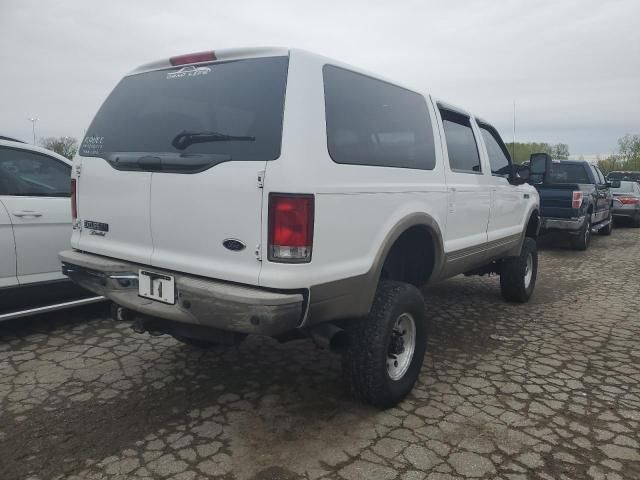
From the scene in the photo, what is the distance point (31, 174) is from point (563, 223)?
27.8 feet

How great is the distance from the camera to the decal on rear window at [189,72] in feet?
9.12

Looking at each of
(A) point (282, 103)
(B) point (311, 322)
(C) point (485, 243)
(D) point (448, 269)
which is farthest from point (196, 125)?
(C) point (485, 243)

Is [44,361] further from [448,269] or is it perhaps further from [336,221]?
[448,269]

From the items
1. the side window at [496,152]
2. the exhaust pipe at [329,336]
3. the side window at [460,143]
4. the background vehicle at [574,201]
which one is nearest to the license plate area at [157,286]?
the exhaust pipe at [329,336]

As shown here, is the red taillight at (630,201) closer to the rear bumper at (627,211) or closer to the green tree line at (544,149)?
the rear bumper at (627,211)

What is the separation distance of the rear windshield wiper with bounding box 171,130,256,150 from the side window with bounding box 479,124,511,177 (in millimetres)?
2898

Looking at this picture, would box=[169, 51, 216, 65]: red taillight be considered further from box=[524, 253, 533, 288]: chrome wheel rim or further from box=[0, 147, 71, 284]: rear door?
box=[524, 253, 533, 288]: chrome wheel rim

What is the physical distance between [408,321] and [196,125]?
1747mm

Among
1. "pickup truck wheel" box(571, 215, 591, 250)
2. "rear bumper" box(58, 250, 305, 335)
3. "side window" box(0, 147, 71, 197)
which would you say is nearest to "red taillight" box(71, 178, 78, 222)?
"rear bumper" box(58, 250, 305, 335)

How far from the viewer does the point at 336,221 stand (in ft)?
8.05

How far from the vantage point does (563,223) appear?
9.13m

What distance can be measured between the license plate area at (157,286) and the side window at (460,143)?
2236mm

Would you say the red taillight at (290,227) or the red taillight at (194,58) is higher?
the red taillight at (194,58)

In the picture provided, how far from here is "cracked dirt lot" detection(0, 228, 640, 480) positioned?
246 centimetres
